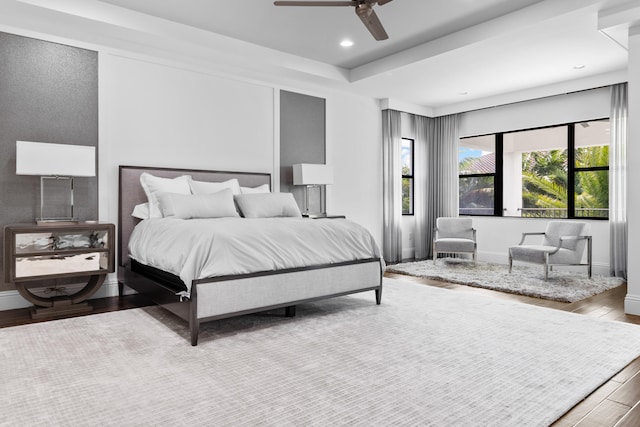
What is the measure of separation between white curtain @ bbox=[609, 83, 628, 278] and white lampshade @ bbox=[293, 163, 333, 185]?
364 cm

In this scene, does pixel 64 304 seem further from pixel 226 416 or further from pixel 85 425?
pixel 226 416

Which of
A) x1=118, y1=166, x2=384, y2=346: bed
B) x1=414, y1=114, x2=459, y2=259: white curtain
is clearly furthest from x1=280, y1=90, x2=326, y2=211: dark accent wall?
x1=414, y1=114, x2=459, y2=259: white curtain

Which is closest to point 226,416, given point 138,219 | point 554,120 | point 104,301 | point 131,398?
point 131,398

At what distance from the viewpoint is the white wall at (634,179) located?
354 cm

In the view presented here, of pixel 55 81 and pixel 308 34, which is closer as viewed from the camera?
pixel 55 81

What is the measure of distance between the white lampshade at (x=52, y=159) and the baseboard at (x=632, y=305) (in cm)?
478

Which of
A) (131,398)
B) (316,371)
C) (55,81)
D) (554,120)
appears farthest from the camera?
(554,120)

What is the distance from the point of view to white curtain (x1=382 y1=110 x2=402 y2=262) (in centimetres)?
673

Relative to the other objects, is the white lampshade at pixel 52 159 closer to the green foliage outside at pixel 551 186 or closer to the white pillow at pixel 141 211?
the white pillow at pixel 141 211

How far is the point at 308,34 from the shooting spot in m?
4.49

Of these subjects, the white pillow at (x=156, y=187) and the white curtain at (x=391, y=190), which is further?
the white curtain at (x=391, y=190)

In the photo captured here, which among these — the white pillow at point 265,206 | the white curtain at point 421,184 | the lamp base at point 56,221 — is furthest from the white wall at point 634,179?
the lamp base at point 56,221

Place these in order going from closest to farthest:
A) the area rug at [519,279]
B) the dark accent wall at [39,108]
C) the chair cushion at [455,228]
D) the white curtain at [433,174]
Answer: the dark accent wall at [39,108], the area rug at [519,279], the chair cushion at [455,228], the white curtain at [433,174]

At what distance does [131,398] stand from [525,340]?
241 centimetres
